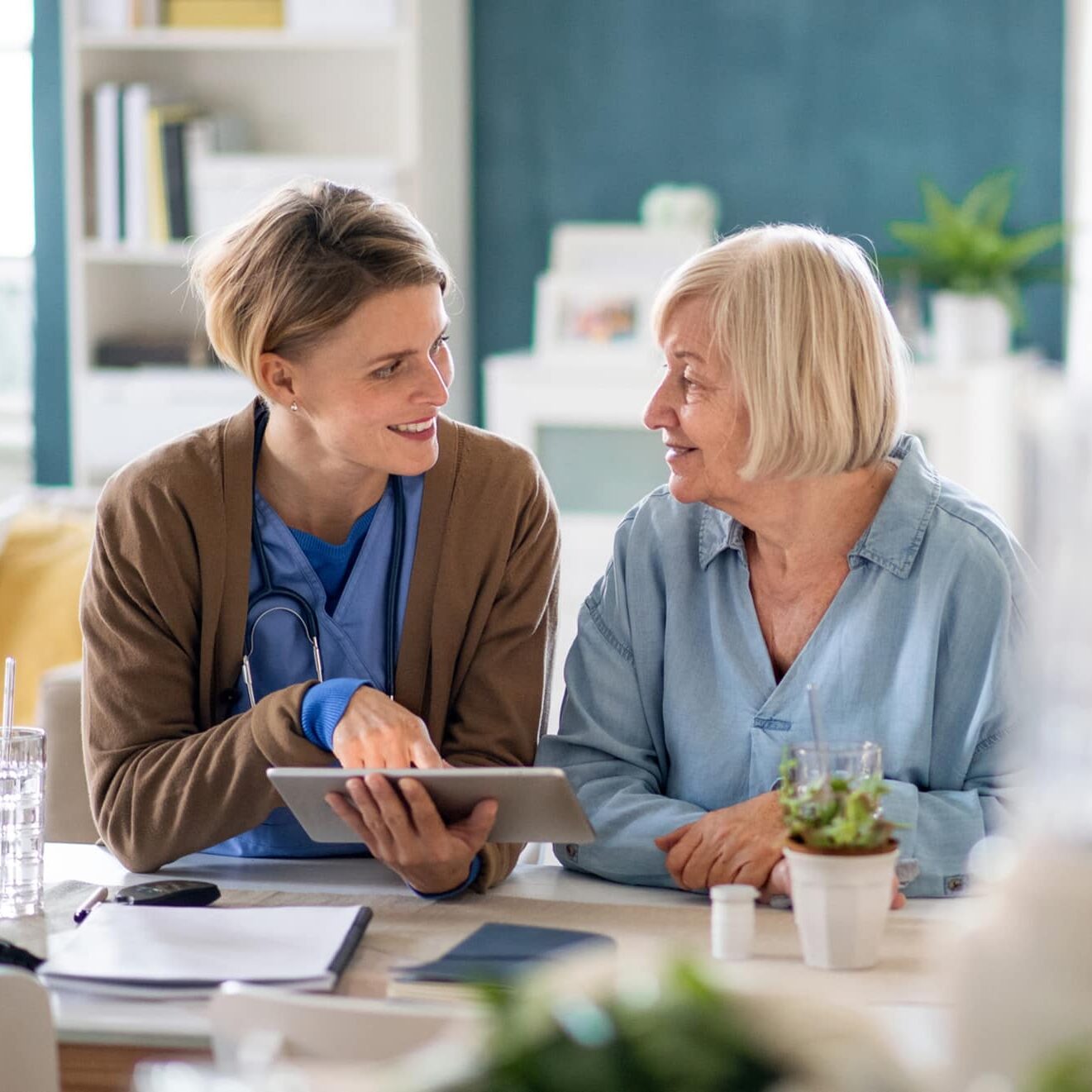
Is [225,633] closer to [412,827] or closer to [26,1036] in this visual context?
[412,827]

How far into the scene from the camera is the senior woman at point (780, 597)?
5.80 feet

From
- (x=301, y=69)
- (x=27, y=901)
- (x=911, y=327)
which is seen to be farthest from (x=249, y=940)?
(x=301, y=69)

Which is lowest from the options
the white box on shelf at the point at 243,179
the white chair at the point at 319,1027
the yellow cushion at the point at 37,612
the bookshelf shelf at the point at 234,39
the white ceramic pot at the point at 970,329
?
the yellow cushion at the point at 37,612

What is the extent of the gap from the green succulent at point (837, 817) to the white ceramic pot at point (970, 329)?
2.96 m

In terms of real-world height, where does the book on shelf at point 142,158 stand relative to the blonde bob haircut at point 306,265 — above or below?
above

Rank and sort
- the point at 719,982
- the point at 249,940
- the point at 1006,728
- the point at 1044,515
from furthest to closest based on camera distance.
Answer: the point at 1006,728, the point at 249,940, the point at 1044,515, the point at 719,982

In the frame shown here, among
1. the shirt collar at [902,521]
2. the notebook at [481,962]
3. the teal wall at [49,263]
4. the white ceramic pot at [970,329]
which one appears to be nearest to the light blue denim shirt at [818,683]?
the shirt collar at [902,521]

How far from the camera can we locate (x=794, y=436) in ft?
5.96

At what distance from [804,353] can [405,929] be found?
742 millimetres

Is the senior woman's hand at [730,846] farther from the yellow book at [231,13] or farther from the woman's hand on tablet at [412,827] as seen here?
the yellow book at [231,13]

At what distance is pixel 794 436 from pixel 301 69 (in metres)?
3.17

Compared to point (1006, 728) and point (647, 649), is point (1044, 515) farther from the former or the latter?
point (647, 649)

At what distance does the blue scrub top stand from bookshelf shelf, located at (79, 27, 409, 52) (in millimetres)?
2612

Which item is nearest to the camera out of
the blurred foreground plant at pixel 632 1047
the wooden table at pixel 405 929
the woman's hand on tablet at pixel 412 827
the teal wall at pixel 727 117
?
the blurred foreground plant at pixel 632 1047
